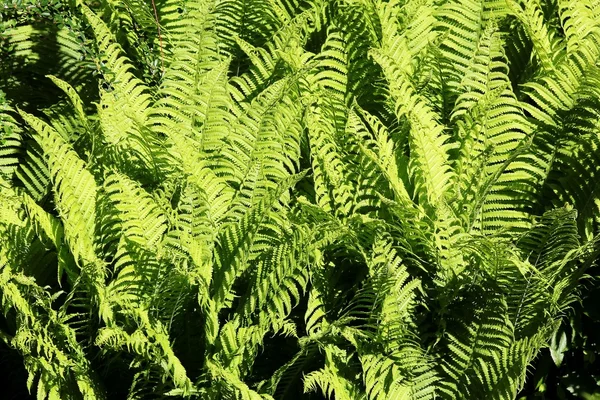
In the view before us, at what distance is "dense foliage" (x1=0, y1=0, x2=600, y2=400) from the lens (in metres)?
2.44

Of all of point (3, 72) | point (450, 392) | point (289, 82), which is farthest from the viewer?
point (3, 72)

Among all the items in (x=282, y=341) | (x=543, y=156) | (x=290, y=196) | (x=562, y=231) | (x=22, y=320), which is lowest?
(x=22, y=320)

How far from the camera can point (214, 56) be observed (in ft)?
10.5

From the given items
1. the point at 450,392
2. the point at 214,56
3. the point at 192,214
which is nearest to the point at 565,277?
the point at 450,392

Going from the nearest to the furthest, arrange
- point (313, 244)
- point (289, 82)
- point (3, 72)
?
point (313, 244)
point (289, 82)
point (3, 72)

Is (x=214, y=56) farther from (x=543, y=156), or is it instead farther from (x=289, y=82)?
(x=543, y=156)

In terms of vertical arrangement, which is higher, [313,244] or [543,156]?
[543,156]

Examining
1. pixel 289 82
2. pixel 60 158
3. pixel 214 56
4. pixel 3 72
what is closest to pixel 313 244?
pixel 289 82

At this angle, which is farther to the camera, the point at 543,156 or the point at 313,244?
the point at 543,156

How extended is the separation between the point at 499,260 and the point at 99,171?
148cm

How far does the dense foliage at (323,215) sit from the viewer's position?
244 cm

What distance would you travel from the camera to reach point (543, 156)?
280 centimetres

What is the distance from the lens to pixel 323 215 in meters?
2.59

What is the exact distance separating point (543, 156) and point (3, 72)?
2364mm
